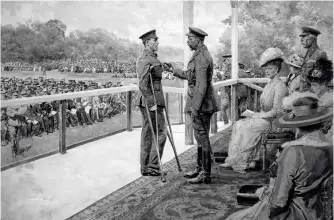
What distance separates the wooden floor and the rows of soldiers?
1.74ft

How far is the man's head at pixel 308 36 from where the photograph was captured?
659 centimetres

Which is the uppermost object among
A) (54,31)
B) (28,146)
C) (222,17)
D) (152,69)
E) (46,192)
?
(222,17)

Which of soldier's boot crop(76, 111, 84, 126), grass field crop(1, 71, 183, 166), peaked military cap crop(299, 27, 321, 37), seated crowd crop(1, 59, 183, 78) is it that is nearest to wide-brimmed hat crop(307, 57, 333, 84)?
peaked military cap crop(299, 27, 321, 37)

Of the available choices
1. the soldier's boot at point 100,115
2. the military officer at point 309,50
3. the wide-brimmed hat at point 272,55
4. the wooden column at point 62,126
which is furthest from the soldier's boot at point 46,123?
the military officer at point 309,50

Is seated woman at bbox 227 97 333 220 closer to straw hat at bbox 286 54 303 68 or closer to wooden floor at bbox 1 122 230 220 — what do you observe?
wooden floor at bbox 1 122 230 220

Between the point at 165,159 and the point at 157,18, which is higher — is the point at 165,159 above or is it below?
below

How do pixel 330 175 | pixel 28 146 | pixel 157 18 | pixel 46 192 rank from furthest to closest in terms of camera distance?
pixel 157 18 → pixel 28 146 → pixel 46 192 → pixel 330 175

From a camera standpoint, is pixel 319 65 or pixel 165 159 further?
pixel 165 159

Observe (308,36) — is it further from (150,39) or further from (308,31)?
(150,39)

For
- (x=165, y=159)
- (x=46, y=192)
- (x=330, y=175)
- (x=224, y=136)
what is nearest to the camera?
(x=330, y=175)

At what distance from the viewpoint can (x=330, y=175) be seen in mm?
3119

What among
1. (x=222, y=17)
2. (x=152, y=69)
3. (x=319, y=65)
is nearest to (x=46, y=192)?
(x=152, y=69)

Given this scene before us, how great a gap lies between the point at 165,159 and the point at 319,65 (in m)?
3.18

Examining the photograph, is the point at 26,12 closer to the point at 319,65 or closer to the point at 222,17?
the point at 319,65
